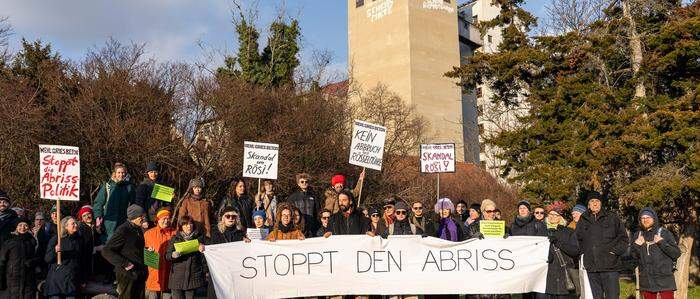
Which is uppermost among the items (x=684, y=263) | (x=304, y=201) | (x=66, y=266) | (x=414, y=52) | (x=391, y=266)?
(x=414, y=52)

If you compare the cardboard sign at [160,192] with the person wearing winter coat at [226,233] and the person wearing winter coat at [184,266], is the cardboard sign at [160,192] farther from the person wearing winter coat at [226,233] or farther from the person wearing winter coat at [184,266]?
the person wearing winter coat at [184,266]

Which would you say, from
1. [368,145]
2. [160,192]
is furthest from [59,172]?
[368,145]

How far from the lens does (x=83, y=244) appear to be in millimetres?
9273

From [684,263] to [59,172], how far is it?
42.4 feet

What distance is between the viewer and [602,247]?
9055mm

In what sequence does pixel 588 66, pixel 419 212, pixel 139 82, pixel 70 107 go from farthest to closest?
pixel 139 82
pixel 70 107
pixel 588 66
pixel 419 212

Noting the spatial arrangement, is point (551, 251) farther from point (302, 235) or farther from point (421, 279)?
point (302, 235)

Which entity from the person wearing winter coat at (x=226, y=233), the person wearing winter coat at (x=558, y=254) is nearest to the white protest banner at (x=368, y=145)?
the person wearing winter coat at (x=226, y=233)

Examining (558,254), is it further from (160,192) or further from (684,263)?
(684,263)

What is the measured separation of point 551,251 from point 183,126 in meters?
Result: 15.8

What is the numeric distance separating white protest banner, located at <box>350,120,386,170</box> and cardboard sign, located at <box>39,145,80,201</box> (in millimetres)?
4786

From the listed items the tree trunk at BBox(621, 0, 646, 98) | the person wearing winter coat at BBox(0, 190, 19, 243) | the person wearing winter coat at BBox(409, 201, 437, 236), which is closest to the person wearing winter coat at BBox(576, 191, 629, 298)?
the person wearing winter coat at BBox(409, 201, 437, 236)

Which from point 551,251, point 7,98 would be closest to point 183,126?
point 7,98

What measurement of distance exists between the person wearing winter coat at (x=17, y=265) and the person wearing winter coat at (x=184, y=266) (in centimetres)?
203
